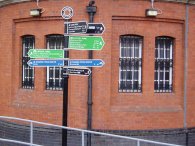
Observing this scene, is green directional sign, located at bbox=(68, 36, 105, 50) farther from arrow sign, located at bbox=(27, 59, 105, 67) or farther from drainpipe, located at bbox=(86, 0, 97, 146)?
drainpipe, located at bbox=(86, 0, 97, 146)

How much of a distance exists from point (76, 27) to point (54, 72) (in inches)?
189

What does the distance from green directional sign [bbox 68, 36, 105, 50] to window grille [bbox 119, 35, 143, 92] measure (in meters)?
4.18

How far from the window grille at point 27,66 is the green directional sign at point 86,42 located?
17.3 feet

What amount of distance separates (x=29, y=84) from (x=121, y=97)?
3.23 metres

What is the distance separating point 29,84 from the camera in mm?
14453

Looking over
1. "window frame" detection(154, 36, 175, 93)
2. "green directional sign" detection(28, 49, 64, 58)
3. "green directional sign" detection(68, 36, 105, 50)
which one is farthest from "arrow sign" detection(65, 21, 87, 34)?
"window frame" detection(154, 36, 175, 93)

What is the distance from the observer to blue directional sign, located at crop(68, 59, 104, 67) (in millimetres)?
9227

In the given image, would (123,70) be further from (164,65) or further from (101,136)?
(101,136)

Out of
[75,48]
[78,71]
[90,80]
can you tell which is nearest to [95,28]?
[75,48]

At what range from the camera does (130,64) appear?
527 inches

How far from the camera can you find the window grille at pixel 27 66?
14367mm

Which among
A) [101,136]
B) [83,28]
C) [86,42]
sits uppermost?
[83,28]

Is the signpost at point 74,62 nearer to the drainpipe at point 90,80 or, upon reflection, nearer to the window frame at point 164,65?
the drainpipe at point 90,80

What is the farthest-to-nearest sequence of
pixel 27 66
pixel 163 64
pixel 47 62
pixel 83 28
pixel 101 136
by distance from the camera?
1. pixel 27 66
2. pixel 163 64
3. pixel 101 136
4. pixel 47 62
5. pixel 83 28
